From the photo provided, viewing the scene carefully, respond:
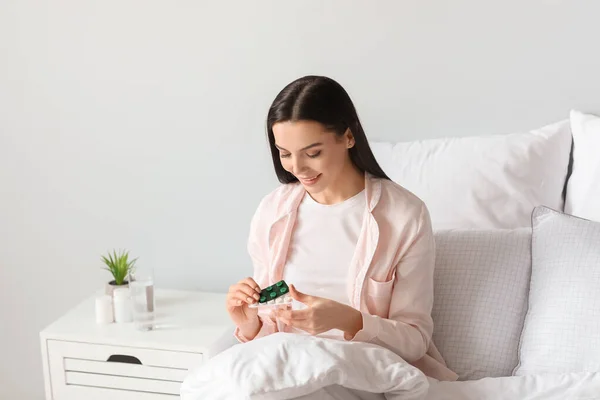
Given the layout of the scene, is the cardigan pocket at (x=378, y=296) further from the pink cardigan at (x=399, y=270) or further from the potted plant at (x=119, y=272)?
the potted plant at (x=119, y=272)

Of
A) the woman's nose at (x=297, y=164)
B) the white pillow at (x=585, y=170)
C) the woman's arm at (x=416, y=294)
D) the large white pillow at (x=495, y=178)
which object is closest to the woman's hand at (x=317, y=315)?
Answer: the woman's arm at (x=416, y=294)

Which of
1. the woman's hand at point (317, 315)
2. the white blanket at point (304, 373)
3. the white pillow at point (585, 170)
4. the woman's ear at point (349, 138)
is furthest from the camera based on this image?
the white pillow at point (585, 170)

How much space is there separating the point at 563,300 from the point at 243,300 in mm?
666

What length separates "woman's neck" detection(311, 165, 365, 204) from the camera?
186cm

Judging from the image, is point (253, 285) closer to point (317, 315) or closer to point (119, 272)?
point (317, 315)

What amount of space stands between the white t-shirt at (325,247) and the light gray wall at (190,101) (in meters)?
0.52

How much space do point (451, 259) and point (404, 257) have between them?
0.66ft

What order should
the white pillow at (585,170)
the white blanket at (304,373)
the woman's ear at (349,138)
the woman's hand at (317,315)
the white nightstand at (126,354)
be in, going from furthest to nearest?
1. the white nightstand at (126,354)
2. the white pillow at (585,170)
3. the woman's ear at (349,138)
4. the woman's hand at (317,315)
5. the white blanket at (304,373)

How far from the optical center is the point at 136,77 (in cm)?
251

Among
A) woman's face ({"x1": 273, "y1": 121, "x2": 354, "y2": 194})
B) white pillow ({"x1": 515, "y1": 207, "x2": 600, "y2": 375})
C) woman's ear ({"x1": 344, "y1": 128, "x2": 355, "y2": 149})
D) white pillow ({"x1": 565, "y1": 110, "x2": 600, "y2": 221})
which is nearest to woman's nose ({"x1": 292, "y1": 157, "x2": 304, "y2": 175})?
woman's face ({"x1": 273, "y1": 121, "x2": 354, "y2": 194})

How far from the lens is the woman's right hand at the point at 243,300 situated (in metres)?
1.75

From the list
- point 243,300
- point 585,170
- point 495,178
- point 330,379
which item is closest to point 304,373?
point 330,379

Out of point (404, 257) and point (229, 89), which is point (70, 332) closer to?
point (229, 89)

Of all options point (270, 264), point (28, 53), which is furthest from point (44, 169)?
point (270, 264)
